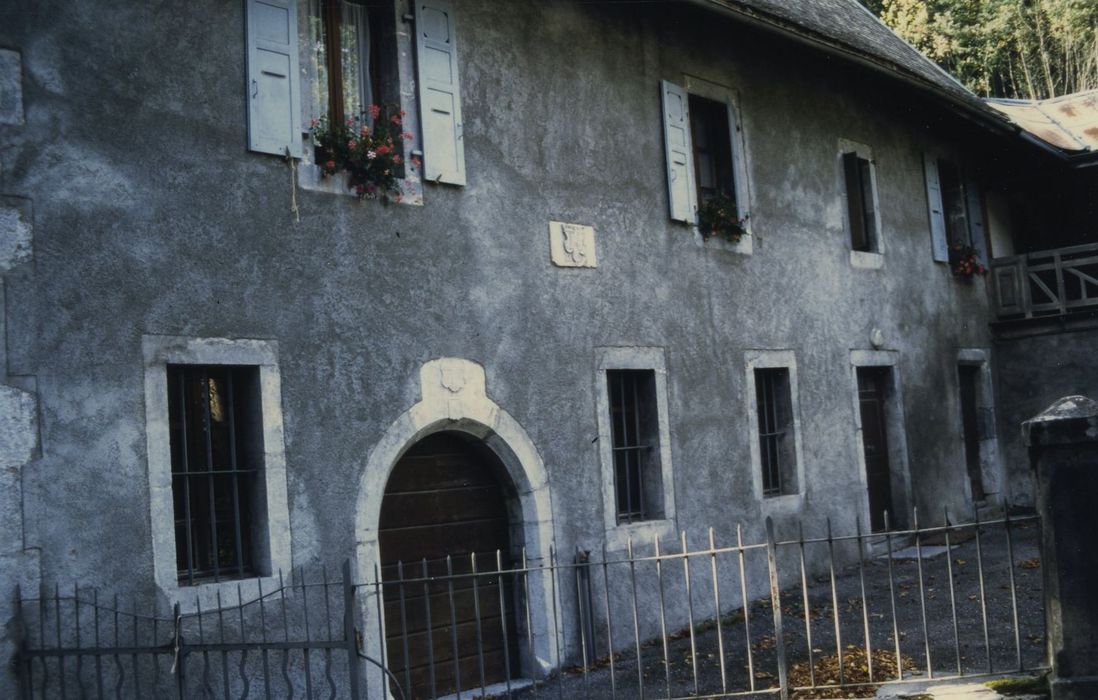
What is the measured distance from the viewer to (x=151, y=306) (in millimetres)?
7008

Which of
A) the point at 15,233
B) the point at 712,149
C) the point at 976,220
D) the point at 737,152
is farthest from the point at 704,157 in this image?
the point at 15,233

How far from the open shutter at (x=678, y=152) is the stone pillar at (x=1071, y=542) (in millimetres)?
5216

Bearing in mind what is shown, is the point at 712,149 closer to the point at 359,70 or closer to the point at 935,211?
the point at 359,70

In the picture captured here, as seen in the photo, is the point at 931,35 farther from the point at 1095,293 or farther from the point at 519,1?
the point at 519,1

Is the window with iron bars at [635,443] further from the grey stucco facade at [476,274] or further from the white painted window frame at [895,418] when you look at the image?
the white painted window frame at [895,418]

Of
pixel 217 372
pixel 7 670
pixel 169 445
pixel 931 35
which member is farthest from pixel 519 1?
pixel 931 35

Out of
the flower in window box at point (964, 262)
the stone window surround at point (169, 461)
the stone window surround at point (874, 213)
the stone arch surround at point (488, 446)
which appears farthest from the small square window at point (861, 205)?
the stone window surround at point (169, 461)

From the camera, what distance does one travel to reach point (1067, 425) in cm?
597

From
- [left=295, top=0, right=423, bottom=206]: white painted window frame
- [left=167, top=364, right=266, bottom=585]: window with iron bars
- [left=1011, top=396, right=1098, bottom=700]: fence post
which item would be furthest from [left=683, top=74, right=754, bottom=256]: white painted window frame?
[left=1011, top=396, right=1098, bottom=700]: fence post

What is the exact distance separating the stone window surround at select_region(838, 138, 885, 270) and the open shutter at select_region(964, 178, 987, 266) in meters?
2.88

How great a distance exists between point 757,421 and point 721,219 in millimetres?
1945

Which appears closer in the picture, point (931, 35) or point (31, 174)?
point (31, 174)

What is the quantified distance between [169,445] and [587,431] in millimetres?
3626

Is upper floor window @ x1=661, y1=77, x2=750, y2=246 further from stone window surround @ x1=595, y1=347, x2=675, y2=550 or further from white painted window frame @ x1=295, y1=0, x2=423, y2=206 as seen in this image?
white painted window frame @ x1=295, y1=0, x2=423, y2=206
